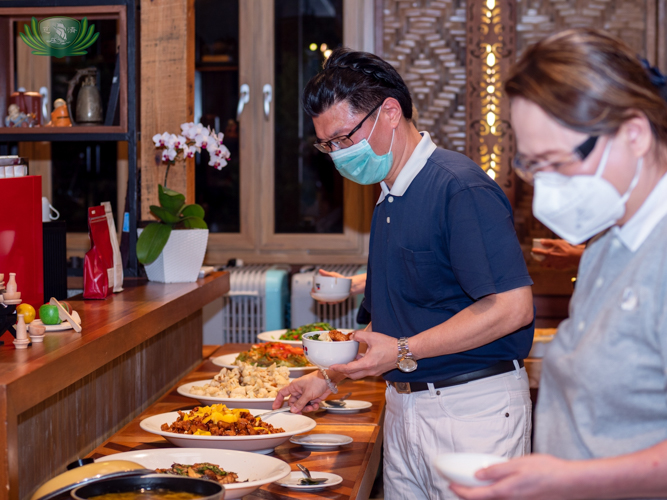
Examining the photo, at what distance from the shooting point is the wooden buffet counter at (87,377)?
1.36m

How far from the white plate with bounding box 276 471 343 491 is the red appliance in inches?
30.2

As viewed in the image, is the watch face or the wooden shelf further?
the wooden shelf

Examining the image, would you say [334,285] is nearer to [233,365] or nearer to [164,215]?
[233,365]

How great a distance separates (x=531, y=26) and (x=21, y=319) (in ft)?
Answer: 10.5

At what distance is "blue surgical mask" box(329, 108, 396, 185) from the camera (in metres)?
1.78

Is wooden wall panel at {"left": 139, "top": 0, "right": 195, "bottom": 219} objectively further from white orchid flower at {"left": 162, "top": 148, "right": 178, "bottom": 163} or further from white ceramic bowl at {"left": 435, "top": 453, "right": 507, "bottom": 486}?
white ceramic bowl at {"left": 435, "top": 453, "right": 507, "bottom": 486}

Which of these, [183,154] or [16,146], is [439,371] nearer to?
[183,154]

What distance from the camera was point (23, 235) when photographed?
5.91 feet

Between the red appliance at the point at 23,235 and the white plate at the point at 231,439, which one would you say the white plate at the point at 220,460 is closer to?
the white plate at the point at 231,439

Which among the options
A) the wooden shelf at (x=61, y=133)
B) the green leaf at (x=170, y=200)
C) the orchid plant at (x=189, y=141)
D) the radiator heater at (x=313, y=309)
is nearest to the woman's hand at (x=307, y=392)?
the green leaf at (x=170, y=200)

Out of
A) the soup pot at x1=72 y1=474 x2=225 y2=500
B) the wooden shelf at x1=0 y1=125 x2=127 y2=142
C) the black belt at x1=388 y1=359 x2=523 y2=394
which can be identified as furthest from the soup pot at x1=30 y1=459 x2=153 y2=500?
the wooden shelf at x1=0 y1=125 x2=127 y2=142

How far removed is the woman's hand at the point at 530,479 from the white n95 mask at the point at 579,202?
320 mm

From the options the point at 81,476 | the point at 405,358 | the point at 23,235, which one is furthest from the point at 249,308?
the point at 81,476

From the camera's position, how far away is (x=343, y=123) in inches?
70.5
